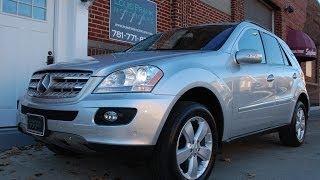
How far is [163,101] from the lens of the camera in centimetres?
396

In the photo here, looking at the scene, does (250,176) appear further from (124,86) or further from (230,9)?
(230,9)

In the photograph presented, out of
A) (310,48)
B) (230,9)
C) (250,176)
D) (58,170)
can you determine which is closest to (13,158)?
(58,170)

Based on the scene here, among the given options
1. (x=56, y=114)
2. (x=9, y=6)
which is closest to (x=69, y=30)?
(x=9, y=6)

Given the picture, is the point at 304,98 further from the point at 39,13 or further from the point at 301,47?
the point at 301,47

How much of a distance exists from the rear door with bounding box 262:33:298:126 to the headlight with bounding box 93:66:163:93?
2.49m

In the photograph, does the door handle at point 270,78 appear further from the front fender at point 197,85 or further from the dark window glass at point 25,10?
the dark window glass at point 25,10

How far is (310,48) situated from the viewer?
55.3 feet

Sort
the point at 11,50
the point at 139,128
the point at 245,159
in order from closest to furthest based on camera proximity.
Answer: the point at 139,128 → the point at 245,159 → the point at 11,50

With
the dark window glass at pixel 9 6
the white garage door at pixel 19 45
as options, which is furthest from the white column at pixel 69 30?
the dark window glass at pixel 9 6

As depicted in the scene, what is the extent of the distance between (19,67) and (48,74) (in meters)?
2.65

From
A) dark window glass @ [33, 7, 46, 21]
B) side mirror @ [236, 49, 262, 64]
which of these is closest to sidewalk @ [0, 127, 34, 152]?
dark window glass @ [33, 7, 46, 21]

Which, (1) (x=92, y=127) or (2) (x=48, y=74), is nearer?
(1) (x=92, y=127)

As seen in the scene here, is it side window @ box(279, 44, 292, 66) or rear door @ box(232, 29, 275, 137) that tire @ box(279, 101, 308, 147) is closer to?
side window @ box(279, 44, 292, 66)

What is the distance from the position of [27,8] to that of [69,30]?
30.7 inches
